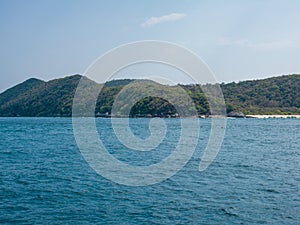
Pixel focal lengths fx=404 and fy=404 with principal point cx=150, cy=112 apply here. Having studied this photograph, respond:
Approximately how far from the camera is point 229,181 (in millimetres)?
23875

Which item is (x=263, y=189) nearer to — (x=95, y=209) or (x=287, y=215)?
(x=287, y=215)

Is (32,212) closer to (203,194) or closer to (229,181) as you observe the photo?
(203,194)

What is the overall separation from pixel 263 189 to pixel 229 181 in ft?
8.27

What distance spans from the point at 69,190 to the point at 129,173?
6379 millimetres

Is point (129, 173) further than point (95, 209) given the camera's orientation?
Yes

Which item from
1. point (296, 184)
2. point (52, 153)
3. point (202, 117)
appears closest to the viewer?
point (296, 184)

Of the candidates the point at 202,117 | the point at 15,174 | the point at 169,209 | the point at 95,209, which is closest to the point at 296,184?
the point at 169,209

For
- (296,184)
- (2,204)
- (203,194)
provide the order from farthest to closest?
(296,184) → (203,194) → (2,204)

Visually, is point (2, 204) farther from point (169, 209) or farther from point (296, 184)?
point (296, 184)

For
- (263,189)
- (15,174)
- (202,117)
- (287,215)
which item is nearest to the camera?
(287,215)

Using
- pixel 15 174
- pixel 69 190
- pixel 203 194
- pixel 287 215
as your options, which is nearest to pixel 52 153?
pixel 15 174

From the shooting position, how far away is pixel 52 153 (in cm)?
3947

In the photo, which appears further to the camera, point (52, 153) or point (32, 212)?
point (52, 153)

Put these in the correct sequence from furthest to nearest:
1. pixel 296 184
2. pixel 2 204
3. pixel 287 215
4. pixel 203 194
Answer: pixel 296 184 → pixel 203 194 → pixel 2 204 → pixel 287 215
